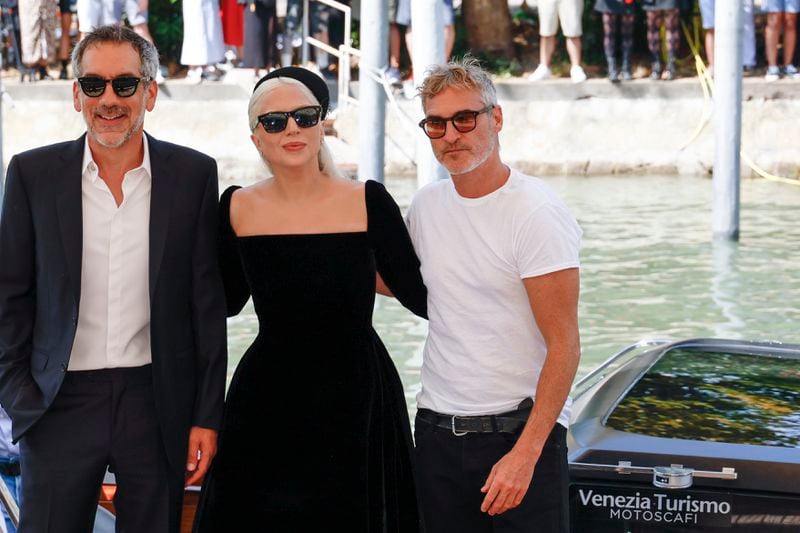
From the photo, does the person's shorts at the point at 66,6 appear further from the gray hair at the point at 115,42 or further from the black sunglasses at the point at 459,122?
the black sunglasses at the point at 459,122

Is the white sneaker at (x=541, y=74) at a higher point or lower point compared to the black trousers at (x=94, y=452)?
higher

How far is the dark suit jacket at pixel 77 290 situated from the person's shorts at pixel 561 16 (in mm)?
14635

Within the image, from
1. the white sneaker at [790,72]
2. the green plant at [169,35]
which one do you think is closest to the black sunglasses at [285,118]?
the white sneaker at [790,72]

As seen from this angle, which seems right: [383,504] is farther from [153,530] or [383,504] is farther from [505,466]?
[153,530]

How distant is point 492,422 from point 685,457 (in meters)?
0.59

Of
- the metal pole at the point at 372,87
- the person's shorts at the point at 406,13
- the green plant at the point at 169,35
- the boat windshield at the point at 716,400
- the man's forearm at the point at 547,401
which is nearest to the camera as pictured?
the man's forearm at the point at 547,401

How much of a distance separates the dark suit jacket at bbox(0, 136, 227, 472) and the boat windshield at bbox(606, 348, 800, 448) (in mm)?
1189

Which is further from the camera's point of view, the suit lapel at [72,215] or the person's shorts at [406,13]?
the person's shorts at [406,13]

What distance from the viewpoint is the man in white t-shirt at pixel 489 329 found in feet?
10.8

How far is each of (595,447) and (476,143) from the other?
0.92 m

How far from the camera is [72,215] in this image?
3.37 m

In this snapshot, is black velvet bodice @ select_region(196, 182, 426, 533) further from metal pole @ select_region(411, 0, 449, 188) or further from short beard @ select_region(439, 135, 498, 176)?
metal pole @ select_region(411, 0, 449, 188)

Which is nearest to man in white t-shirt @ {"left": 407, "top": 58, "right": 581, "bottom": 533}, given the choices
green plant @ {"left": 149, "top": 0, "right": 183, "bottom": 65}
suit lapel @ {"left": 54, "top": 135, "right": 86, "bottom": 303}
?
suit lapel @ {"left": 54, "top": 135, "right": 86, "bottom": 303}

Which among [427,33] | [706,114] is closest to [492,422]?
[427,33]
